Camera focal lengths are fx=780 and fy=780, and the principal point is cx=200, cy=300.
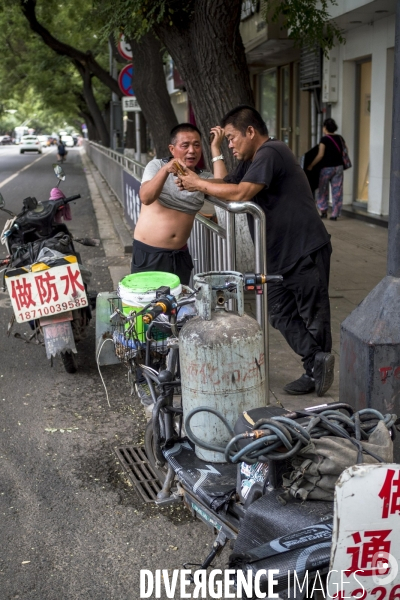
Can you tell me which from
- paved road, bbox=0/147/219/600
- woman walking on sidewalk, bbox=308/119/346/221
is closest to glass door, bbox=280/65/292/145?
woman walking on sidewalk, bbox=308/119/346/221

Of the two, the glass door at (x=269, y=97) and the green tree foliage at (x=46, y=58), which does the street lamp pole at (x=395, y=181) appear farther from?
the glass door at (x=269, y=97)

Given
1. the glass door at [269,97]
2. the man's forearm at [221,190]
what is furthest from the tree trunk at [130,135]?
the man's forearm at [221,190]

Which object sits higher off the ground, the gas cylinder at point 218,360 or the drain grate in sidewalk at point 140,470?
the gas cylinder at point 218,360

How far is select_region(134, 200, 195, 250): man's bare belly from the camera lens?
554 cm

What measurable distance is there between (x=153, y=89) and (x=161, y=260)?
389 inches

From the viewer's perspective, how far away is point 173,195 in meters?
5.41

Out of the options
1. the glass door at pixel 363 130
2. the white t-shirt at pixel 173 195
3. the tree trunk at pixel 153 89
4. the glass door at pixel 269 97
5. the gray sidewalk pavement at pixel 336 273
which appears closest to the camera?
the white t-shirt at pixel 173 195

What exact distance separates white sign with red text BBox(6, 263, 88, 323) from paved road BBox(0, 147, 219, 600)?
2.03 feet

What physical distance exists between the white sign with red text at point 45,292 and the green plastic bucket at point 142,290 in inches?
51.7

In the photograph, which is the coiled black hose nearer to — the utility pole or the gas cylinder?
the gas cylinder

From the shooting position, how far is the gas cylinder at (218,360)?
3541mm

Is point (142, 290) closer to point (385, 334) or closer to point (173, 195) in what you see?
point (173, 195)

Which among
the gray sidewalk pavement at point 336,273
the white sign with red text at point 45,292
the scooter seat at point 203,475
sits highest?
the white sign with red text at point 45,292

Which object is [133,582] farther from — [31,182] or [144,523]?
[31,182]
